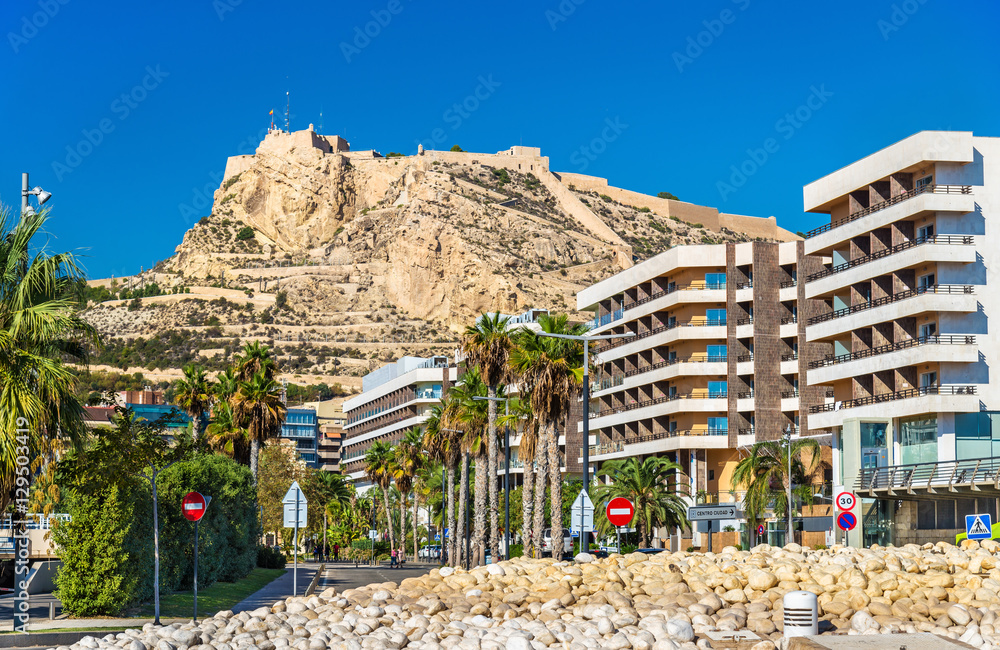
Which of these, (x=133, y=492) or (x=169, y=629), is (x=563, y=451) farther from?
(x=169, y=629)

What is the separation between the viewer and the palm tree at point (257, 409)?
63469 millimetres

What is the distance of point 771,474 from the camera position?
230 ft

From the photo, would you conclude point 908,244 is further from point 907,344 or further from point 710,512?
point 710,512

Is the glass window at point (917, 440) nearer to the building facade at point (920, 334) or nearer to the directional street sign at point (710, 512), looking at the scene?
the building facade at point (920, 334)

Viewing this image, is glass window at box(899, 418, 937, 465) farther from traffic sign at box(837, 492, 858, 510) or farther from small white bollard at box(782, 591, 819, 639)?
small white bollard at box(782, 591, 819, 639)

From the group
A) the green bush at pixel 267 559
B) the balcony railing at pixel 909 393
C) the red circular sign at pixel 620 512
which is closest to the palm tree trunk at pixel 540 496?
A: the balcony railing at pixel 909 393

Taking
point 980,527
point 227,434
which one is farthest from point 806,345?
point 980,527

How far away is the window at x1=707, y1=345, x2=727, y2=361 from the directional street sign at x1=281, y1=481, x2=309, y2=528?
187 feet

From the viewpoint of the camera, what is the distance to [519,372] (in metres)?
52.9

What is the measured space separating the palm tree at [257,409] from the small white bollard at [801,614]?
47.2 metres

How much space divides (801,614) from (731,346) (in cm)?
6448

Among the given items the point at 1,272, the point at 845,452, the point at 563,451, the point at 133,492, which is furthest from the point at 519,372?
the point at 563,451

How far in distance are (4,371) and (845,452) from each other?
43.2 meters

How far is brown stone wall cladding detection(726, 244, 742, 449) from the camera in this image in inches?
3221
